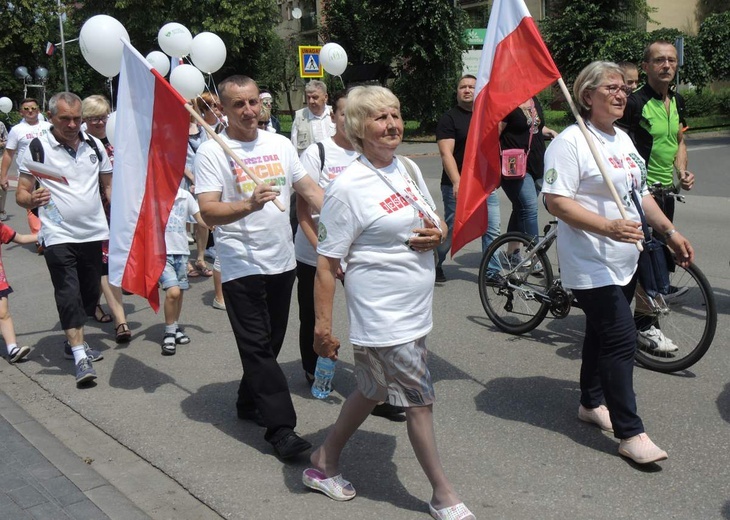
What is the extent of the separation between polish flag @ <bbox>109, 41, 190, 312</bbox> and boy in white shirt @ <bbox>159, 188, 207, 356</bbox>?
3.59 feet

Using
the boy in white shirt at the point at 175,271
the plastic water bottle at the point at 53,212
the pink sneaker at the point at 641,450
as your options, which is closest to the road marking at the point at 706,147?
the boy in white shirt at the point at 175,271

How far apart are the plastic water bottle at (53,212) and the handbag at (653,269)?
391cm

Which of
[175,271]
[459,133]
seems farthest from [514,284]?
[175,271]

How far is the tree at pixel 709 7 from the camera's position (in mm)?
44219

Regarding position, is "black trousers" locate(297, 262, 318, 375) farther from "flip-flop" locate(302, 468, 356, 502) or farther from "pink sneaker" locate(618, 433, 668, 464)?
"pink sneaker" locate(618, 433, 668, 464)

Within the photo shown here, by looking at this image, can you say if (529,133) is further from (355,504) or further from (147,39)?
(147,39)

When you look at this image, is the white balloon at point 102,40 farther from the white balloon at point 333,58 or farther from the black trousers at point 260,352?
the white balloon at point 333,58

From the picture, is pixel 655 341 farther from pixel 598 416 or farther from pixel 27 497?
pixel 27 497

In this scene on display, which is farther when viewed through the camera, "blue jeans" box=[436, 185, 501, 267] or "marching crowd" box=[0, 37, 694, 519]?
"blue jeans" box=[436, 185, 501, 267]

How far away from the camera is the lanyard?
353 centimetres

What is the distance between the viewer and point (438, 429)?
458cm

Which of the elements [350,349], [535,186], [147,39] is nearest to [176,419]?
[350,349]

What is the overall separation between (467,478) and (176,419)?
74.5 inches

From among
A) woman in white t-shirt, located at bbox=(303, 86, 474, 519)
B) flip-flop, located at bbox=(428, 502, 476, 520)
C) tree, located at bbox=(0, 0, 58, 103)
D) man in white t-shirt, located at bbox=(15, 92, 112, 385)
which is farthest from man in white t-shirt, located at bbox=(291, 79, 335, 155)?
tree, located at bbox=(0, 0, 58, 103)
